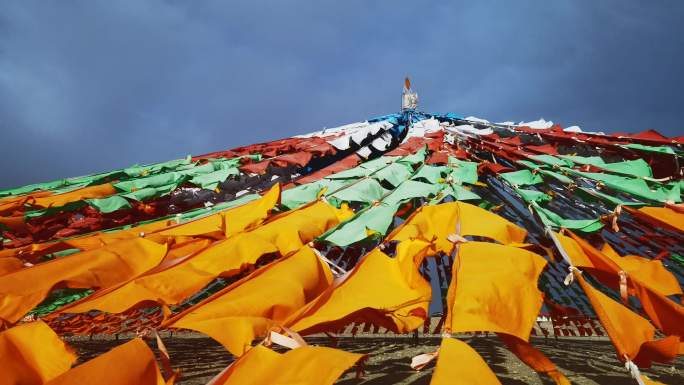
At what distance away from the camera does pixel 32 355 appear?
1.49 m

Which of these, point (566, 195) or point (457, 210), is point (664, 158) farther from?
point (457, 210)

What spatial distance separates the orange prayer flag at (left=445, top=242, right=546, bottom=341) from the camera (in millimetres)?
1479

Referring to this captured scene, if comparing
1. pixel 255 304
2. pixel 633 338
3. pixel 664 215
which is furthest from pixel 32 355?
pixel 664 215

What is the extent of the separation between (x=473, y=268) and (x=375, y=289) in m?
0.47

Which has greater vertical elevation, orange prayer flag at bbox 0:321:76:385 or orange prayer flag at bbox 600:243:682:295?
orange prayer flag at bbox 600:243:682:295

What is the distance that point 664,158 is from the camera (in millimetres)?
4125

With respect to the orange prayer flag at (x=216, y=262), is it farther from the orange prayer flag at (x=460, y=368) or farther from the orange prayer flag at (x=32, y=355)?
the orange prayer flag at (x=460, y=368)

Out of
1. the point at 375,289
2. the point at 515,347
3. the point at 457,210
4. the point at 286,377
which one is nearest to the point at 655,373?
the point at 457,210

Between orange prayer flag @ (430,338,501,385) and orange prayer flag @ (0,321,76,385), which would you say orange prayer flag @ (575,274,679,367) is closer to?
orange prayer flag @ (430,338,501,385)

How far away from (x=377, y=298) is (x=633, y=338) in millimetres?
1020

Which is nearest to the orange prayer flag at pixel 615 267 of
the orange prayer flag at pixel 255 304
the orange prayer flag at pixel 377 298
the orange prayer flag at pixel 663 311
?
the orange prayer flag at pixel 663 311

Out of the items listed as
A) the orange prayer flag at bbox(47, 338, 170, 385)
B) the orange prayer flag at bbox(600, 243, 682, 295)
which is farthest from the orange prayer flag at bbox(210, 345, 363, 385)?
the orange prayer flag at bbox(600, 243, 682, 295)

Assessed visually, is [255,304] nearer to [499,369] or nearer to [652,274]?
[652,274]

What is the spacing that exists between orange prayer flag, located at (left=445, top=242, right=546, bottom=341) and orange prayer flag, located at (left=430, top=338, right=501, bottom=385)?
3.0 inches
